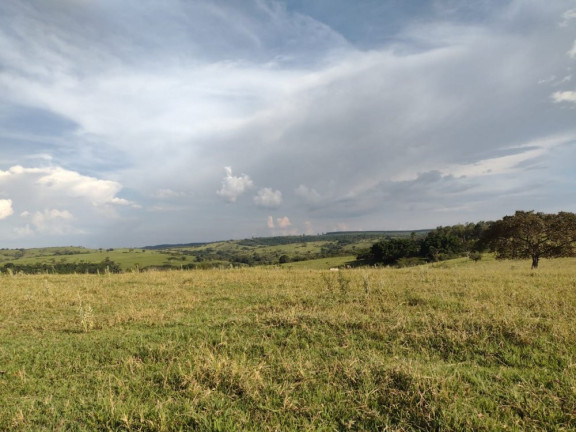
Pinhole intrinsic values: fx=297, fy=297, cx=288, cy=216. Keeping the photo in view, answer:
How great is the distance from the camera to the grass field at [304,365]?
13.9 feet

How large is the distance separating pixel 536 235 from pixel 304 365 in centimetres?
3760

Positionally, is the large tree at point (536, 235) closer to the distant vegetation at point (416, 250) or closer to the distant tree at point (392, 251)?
the distant vegetation at point (416, 250)

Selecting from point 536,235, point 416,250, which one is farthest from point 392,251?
point 536,235

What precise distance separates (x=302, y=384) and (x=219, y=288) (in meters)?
11.2

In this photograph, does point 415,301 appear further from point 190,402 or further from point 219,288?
point 219,288

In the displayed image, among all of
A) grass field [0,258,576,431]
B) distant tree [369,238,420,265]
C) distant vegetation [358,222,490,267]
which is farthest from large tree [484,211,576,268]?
distant tree [369,238,420,265]

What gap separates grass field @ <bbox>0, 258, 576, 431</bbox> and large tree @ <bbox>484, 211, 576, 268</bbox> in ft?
85.4

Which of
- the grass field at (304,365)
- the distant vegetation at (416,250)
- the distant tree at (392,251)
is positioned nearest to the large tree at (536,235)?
the grass field at (304,365)

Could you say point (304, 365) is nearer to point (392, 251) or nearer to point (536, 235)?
point (536, 235)

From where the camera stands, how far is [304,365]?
571cm

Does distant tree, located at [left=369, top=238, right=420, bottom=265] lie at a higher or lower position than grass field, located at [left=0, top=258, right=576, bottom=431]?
lower

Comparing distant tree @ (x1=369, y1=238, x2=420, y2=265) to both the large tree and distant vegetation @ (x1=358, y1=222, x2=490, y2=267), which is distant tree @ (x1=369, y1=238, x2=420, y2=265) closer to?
distant vegetation @ (x1=358, y1=222, x2=490, y2=267)

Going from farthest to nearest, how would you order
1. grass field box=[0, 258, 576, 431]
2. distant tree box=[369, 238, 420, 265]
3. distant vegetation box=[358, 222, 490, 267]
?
distant tree box=[369, 238, 420, 265] → distant vegetation box=[358, 222, 490, 267] → grass field box=[0, 258, 576, 431]

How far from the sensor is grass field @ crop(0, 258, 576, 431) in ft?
13.9
